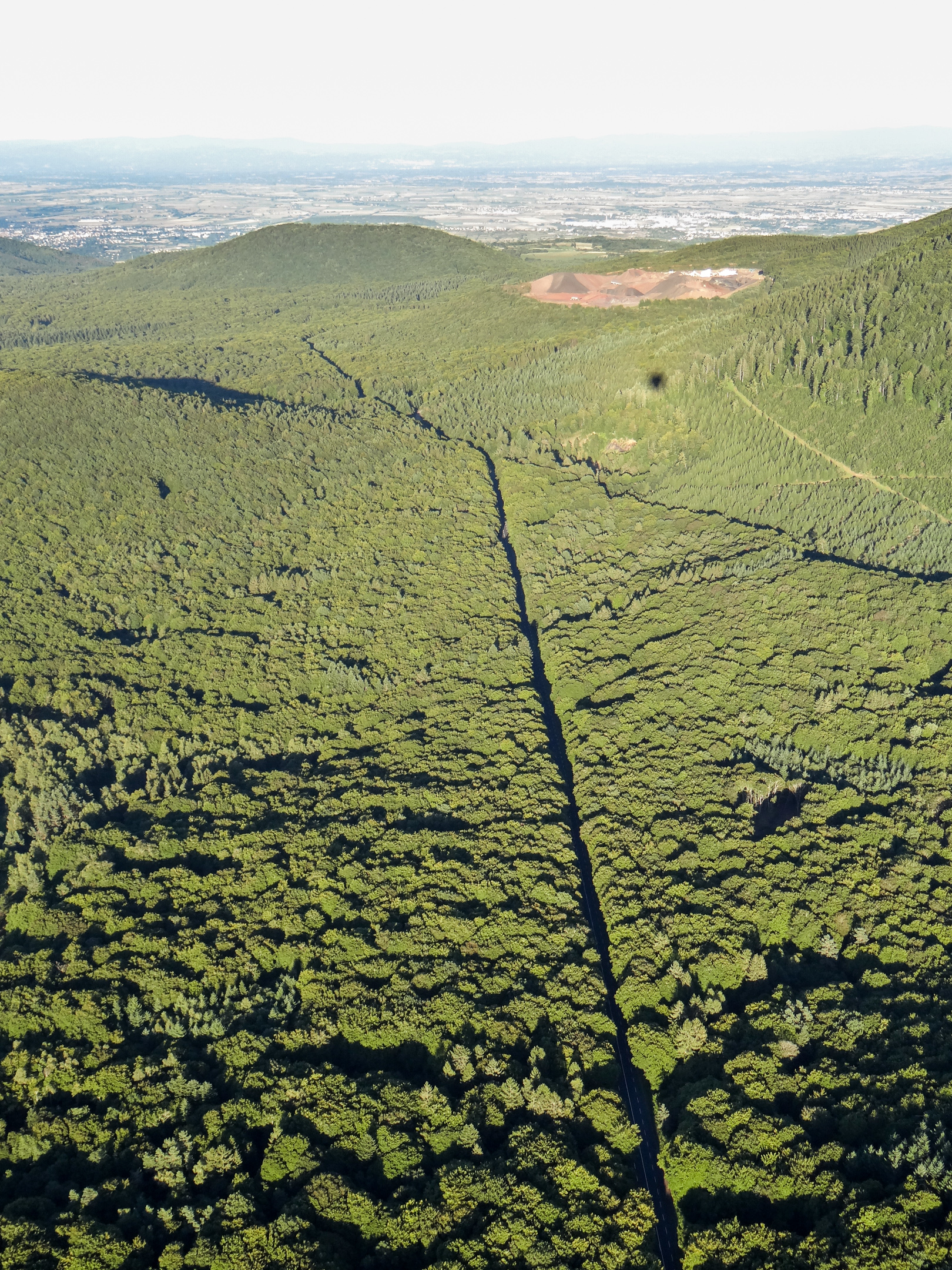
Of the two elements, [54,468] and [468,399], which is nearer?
[54,468]

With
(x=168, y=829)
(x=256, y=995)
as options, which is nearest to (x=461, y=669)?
(x=168, y=829)

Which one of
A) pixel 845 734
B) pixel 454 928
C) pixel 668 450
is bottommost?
pixel 454 928

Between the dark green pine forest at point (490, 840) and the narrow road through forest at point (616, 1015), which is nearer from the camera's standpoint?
the dark green pine forest at point (490, 840)

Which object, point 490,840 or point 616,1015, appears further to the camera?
point 490,840

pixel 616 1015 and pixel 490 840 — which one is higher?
pixel 490 840

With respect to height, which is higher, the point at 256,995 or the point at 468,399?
the point at 468,399

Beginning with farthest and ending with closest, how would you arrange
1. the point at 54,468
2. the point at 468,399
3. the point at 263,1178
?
the point at 468,399 < the point at 54,468 < the point at 263,1178

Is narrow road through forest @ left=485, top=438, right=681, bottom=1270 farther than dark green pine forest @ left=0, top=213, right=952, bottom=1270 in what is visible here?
Yes

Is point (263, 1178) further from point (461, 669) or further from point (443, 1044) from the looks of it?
point (461, 669)
